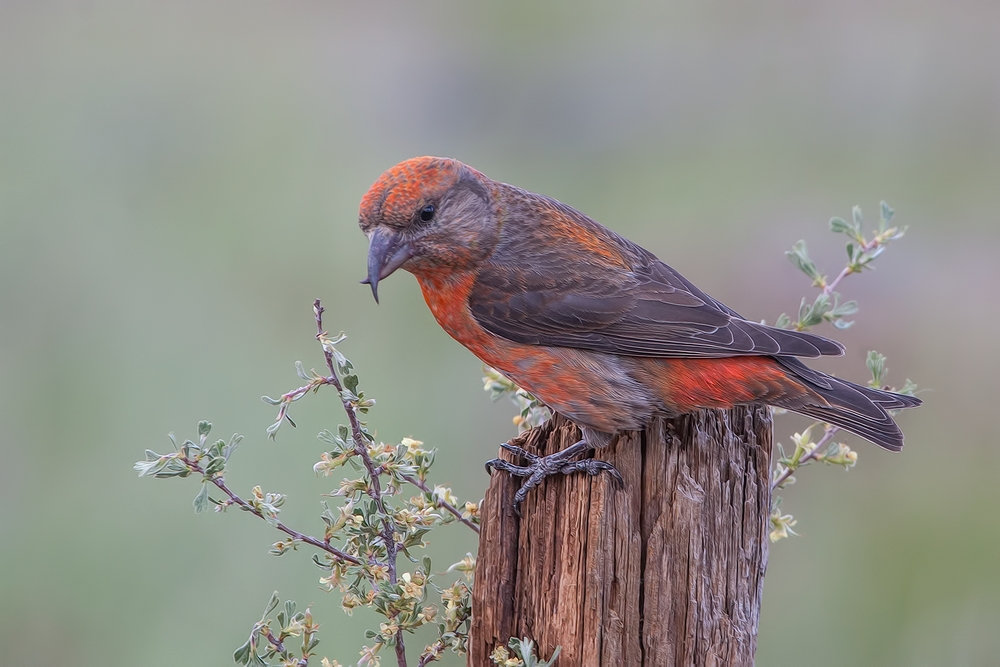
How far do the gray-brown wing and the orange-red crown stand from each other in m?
0.37

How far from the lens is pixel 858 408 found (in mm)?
3111

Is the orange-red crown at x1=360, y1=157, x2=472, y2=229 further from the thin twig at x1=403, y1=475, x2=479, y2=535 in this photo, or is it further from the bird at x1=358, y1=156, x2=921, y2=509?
the thin twig at x1=403, y1=475, x2=479, y2=535

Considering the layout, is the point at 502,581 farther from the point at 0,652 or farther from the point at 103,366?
the point at 103,366

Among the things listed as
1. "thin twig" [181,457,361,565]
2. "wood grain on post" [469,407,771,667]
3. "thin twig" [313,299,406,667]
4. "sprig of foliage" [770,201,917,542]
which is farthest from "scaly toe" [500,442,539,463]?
"sprig of foliage" [770,201,917,542]

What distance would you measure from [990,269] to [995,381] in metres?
1.88

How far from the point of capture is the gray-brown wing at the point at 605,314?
3283mm

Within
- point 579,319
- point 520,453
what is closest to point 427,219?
point 579,319

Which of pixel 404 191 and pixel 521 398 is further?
pixel 521 398

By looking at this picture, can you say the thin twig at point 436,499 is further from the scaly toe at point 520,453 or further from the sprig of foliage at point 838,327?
the sprig of foliage at point 838,327

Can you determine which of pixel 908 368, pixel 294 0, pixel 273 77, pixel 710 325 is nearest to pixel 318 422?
pixel 710 325

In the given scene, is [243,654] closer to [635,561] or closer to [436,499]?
[436,499]

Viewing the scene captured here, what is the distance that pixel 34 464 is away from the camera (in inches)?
210

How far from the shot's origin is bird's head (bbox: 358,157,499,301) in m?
3.22

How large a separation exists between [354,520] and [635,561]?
744 mm
